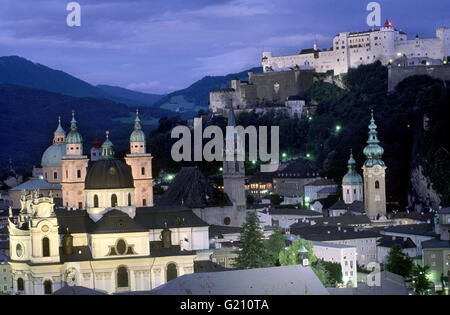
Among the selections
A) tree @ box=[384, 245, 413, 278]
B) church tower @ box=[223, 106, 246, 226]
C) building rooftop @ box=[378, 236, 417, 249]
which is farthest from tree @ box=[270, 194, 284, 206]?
tree @ box=[384, 245, 413, 278]

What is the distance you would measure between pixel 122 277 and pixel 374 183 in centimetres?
4252

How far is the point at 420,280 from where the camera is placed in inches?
2260

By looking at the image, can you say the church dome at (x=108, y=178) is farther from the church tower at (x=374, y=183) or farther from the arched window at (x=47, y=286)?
the church tower at (x=374, y=183)

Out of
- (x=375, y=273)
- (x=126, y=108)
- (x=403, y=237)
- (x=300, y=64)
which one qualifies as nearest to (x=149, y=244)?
(x=375, y=273)

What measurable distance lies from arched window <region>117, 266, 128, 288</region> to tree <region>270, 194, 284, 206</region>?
171 ft

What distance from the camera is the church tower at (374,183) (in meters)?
88.7

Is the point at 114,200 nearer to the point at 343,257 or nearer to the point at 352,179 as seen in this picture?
the point at 343,257

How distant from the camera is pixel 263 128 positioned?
121750 mm

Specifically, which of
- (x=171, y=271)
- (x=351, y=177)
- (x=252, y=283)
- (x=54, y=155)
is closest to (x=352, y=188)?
(x=351, y=177)

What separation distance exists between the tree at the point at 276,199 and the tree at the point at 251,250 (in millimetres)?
45320

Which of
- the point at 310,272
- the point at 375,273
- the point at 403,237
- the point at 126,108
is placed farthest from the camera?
the point at 126,108

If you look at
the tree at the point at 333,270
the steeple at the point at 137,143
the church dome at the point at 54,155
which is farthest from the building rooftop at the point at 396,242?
the church dome at the point at 54,155
